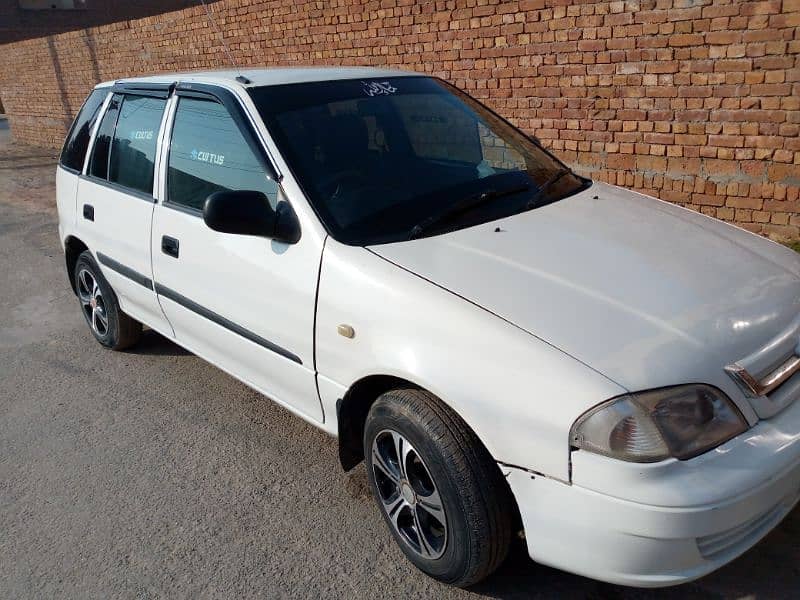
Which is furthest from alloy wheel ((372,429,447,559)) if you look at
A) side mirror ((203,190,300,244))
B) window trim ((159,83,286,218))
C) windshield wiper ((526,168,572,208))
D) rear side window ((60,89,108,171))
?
rear side window ((60,89,108,171))

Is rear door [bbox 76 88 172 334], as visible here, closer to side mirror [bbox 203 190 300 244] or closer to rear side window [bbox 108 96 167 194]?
rear side window [bbox 108 96 167 194]

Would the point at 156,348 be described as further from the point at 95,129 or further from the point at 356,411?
the point at 356,411

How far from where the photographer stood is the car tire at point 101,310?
468cm

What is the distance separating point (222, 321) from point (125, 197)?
1.23m

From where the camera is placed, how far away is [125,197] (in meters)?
4.04

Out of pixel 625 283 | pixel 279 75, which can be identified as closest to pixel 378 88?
pixel 279 75

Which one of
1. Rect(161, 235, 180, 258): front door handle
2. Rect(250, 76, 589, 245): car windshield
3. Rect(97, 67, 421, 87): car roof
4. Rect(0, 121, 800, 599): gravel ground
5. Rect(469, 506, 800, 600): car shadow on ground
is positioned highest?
Result: Rect(97, 67, 421, 87): car roof

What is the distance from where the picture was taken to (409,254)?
264 cm

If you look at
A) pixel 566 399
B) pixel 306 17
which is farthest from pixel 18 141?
pixel 566 399

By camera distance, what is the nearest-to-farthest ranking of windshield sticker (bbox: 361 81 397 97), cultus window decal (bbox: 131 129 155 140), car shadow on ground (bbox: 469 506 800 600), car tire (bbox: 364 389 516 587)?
car tire (bbox: 364 389 516 587) → car shadow on ground (bbox: 469 506 800 600) → windshield sticker (bbox: 361 81 397 97) → cultus window decal (bbox: 131 129 155 140)

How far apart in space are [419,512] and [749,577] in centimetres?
120

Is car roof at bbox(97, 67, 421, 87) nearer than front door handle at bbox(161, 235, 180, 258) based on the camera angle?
Yes

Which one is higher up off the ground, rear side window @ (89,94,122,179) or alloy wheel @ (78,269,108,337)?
Result: rear side window @ (89,94,122,179)

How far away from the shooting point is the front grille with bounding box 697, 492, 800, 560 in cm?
208
